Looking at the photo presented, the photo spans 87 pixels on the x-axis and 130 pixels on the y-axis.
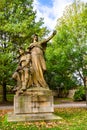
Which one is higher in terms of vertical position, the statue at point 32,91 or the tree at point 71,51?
the tree at point 71,51

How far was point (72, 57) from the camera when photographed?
19.6 meters

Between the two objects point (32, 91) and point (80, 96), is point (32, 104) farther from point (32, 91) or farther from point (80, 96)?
point (80, 96)

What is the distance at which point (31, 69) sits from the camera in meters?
12.7

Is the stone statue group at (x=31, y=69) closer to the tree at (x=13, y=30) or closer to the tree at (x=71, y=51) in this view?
the tree at (x=71, y=51)

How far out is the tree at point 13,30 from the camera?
2503cm

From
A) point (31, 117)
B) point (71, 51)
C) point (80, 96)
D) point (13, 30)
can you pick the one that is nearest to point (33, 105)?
point (31, 117)

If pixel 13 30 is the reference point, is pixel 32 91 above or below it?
below

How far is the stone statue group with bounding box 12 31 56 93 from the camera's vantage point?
40.8 feet

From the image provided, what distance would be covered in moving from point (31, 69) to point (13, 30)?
13427 millimetres

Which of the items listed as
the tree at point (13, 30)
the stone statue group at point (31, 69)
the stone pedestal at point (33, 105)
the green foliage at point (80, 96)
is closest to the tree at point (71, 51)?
the tree at point (13, 30)

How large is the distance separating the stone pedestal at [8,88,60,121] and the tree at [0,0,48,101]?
41.4 ft

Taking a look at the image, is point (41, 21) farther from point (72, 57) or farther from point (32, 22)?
point (72, 57)

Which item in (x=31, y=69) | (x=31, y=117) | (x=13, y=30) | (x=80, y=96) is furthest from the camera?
(x=80, y=96)

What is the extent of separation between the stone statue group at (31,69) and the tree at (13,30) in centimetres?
1186
